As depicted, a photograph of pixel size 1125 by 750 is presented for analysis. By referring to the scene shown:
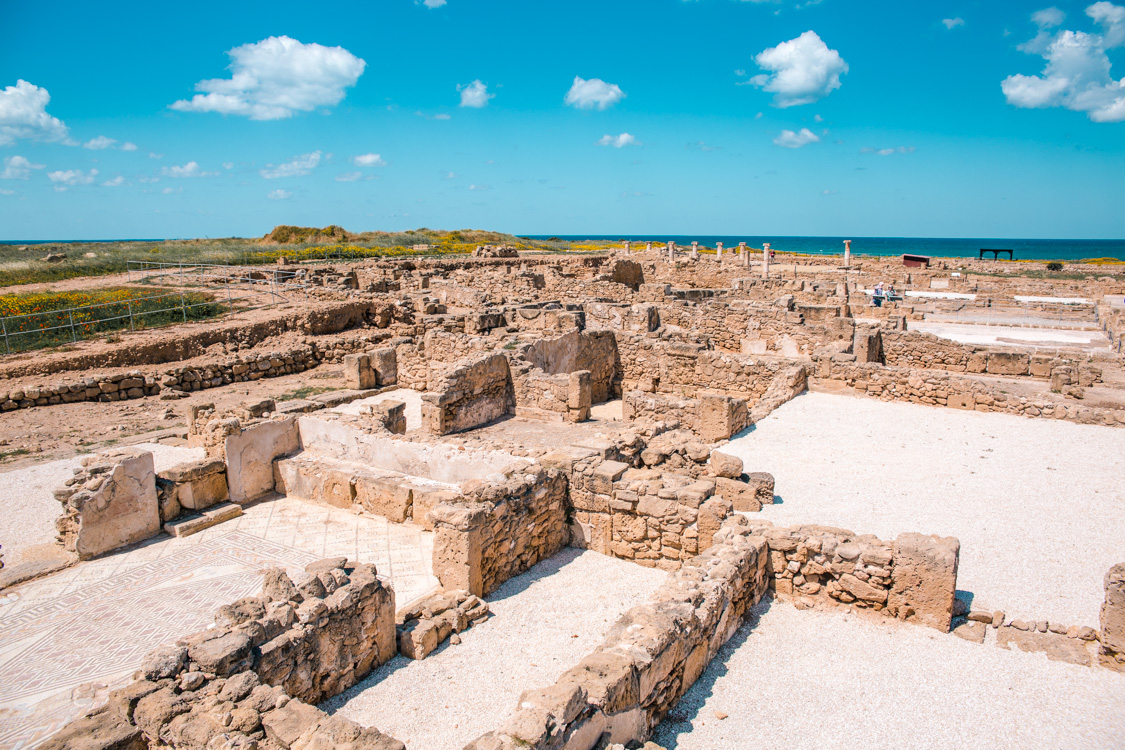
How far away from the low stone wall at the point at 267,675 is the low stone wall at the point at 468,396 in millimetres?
6074

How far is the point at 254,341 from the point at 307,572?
16746mm

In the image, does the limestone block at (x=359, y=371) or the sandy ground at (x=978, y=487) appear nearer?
the sandy ground at (x=978, y=487)

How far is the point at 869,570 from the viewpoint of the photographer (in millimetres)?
6039

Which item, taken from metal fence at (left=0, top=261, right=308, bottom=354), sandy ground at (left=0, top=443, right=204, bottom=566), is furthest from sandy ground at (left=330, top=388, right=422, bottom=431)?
metal fence at (left=0, top=261, right=308, bottom=354)

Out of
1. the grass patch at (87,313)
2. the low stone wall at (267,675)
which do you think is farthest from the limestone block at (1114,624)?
the grass patch at (87,313)

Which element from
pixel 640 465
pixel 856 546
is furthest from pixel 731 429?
pixel 856 546

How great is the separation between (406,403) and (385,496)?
5.74m

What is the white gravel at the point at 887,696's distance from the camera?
4.46 meters

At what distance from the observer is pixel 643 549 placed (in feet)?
24.6

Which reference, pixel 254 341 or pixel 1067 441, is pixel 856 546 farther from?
pixel 254 341

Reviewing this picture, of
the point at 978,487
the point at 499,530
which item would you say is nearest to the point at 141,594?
the point at 499,530

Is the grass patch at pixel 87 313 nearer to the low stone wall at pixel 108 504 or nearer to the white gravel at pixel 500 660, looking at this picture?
the low stone wall at pixel 108 504

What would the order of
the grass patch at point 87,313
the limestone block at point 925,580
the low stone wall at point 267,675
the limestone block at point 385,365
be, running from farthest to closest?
1. the grass patch at point 87,313
2. the limestone block at point 385,365
3. the limestone block at point 925,580
4. the low stone wall at point 267,675

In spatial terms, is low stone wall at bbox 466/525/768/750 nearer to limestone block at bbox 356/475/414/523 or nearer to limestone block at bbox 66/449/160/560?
limestone block at bbox 356/475/414/523
